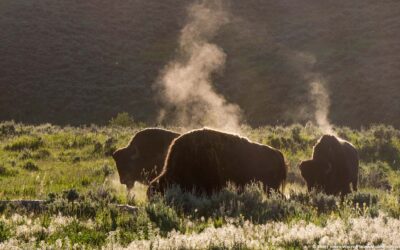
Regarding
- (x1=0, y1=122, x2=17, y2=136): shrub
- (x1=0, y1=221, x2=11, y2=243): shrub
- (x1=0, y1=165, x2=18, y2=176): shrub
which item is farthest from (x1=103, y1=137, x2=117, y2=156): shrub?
(x1=0, y1=221, x2=11, y2=243): shrub

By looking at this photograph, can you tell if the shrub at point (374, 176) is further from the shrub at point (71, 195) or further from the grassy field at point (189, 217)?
the shrub at point (71, 195)

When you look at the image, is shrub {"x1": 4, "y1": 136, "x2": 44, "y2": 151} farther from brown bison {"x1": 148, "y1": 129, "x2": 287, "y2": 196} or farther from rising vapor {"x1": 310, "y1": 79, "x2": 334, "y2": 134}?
rising vapor {"x1": 310, "y1": 79, "x2": 334, "y2": 134}

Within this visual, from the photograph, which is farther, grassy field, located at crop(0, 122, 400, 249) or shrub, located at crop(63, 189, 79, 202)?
shrub, located at crop(63, 189, 79, 202)

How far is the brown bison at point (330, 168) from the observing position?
10.6 m

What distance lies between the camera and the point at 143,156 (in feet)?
40.3

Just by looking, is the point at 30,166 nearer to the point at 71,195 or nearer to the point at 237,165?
the point at 71,195

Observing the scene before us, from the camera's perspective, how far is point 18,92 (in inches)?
1833

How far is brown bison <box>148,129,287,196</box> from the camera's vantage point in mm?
9281

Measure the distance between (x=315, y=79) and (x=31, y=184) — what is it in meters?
37.1

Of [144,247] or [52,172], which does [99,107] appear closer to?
[52,172]

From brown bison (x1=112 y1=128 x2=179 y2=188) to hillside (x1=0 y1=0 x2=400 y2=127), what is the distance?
28197mm

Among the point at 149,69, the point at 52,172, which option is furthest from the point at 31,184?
the point at 149,69

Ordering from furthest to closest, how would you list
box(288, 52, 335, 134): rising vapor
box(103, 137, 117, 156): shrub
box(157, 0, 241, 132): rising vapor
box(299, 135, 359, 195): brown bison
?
1. box(288, 52, 335, 134): rising vapor
2. box(157, 0, 241, 132): rising vapor
3. box(103, 137, 117, 156): shrub
4. box(299, 135, 359, 195): brown bison

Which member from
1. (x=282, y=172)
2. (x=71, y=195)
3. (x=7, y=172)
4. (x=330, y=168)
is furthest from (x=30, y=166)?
(x=330, y=168)
